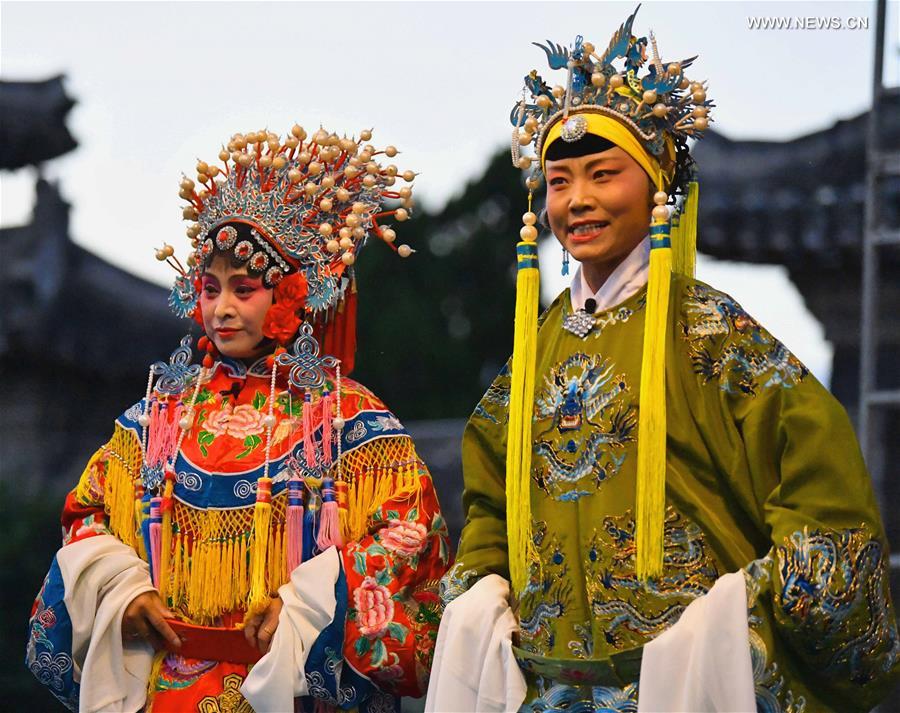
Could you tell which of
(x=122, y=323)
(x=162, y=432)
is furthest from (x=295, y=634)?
(x=122, y=323)

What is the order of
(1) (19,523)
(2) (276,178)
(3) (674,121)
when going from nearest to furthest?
1. (3) (674,121)
2. (2) (276,178)
3. (1) (19,523)

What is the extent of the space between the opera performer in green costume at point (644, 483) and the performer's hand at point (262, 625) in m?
0.42

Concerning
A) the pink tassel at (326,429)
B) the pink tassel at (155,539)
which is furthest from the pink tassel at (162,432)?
the pink tassel at (326,429)

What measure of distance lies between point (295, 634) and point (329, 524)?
0.82ft

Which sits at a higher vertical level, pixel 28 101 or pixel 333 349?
pixel 28 101

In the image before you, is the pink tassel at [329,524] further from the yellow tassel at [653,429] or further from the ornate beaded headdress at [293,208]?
the yellow tassel at [653,429]

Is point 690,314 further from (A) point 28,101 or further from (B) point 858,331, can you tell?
(A) point 28,101

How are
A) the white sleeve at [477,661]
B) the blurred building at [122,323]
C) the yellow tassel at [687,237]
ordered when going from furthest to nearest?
the blurred building at [122,323], the yellow tassel at [687,237], the white sleeve at [477,661]

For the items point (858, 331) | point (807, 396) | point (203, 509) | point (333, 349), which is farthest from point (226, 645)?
point (858, 331)

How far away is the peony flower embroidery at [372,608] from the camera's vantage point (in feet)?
11.7

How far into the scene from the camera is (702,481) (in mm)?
3139

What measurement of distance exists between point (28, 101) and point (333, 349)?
291cm

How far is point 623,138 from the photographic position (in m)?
3.30

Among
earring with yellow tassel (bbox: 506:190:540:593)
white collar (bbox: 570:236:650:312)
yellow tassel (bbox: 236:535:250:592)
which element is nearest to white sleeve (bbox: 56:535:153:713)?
yellow tassel (bbox: 236:535:250:592)
